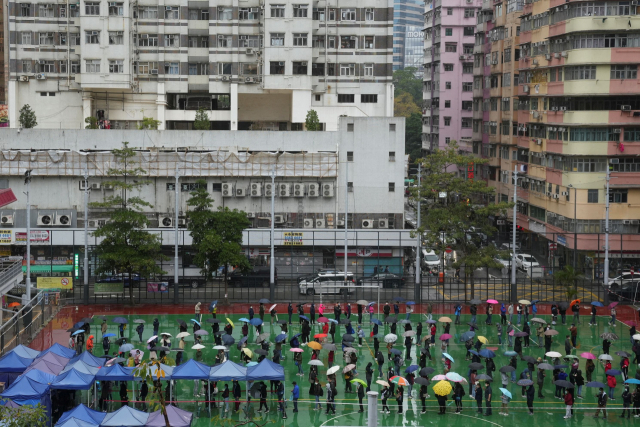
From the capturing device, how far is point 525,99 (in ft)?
207

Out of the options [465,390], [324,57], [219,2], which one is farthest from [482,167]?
[465,390]

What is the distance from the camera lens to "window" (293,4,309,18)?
61406 mm

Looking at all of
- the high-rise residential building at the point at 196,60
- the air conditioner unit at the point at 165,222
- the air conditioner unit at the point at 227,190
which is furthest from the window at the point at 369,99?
the air conditioner unit at the point at 165,222

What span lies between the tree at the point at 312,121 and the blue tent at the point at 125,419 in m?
37.0

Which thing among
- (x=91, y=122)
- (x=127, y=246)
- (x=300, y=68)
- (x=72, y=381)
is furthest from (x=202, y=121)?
(x=72, y=381)

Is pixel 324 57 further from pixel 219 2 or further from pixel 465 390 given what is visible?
pixel 465 390

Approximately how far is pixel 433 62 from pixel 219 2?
103 feet

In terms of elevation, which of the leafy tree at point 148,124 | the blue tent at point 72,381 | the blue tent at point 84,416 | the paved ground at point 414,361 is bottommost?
the paved ground at point 414,361

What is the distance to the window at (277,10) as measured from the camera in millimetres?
61375

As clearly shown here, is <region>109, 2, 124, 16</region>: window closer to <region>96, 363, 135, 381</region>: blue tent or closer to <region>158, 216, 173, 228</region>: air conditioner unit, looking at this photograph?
<region>158, 216, 173, 228</region>: air conditioner unit

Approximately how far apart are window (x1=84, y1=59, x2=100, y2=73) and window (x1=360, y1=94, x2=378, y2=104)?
18.6 metres

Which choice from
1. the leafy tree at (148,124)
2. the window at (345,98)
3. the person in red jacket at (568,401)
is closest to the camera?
the person in red jacket at (568,401)

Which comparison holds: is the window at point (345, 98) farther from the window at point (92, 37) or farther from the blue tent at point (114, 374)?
the blue tent at point (114, 374)

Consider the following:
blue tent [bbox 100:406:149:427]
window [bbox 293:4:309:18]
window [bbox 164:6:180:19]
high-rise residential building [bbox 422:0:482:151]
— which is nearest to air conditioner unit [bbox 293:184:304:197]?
window [bbox 293:4:309:18]
